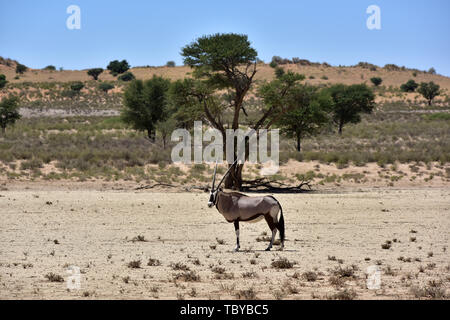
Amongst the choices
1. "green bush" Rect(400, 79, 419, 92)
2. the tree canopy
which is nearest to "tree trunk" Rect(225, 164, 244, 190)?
"green bush" Rect(400, 79, 419, 92)

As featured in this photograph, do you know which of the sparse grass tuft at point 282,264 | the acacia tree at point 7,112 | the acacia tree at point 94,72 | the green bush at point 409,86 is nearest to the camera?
the sparse grass tuft at point 282,264

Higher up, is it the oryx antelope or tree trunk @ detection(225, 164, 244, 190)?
the oryx antelope

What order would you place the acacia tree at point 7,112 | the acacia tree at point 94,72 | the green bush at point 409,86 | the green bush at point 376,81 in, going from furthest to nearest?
the acacia tree at point 94,72 → the green bush at point 376,81 → the green bush at point 409,86 → the acacia tree at point 7,112

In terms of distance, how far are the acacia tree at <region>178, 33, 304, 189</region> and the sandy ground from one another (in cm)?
451

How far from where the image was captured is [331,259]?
39.4ft

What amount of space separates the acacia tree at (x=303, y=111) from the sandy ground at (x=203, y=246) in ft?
17.9

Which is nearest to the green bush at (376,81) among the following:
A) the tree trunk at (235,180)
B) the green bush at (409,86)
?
the green bush at (409,86)

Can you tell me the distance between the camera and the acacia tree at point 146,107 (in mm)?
47812

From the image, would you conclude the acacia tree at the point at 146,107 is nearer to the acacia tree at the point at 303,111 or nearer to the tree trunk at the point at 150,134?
the tree trunk at the point at 150,134

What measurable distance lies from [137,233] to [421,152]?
91.9ft

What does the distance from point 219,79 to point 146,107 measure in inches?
829

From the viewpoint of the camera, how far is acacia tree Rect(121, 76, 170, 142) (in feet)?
157

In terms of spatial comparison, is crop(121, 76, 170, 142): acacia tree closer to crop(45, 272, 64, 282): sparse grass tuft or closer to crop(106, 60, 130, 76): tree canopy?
crop(45, 272, 64, 282): sparse grass tuft
